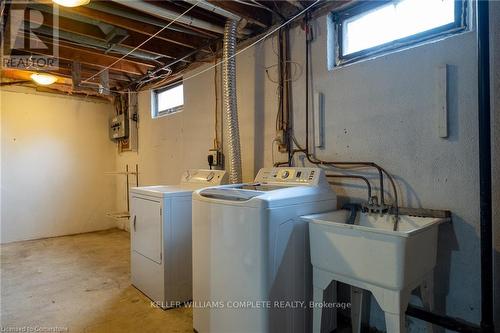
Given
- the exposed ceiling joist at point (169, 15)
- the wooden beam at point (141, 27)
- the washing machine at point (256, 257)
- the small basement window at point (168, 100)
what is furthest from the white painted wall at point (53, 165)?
the washing machine at point (256, 257)

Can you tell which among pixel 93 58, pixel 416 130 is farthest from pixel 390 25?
pixel 93 58

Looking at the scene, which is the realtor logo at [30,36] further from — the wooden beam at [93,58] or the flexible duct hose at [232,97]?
the flexible duct hose at [232,97]

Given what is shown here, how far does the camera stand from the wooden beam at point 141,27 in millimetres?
2297

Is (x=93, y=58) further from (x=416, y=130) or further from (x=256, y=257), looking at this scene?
(x=416, y=130)

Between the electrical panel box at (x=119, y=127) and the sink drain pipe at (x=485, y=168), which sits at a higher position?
the electrical panel box at (x=119, y=127)

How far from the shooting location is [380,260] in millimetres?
1265

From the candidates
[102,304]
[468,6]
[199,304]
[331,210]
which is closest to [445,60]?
[468,6]

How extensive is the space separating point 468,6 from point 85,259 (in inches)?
156

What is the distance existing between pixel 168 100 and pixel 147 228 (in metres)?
1.96

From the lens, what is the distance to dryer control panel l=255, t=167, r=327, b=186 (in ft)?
6.00

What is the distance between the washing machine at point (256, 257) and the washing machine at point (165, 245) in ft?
1.84

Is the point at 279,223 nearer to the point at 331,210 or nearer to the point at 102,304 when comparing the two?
the point at 331,210

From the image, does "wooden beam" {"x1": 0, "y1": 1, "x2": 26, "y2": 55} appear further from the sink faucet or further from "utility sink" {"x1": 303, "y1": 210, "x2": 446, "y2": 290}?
the sink faucet

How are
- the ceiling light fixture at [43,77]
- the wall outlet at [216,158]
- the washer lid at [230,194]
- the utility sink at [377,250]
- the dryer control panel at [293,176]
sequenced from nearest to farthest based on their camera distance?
the utility sink at [377,250], the washer lid at [230,194], the dryer control panel at [293,176], the wall outlet at [216,158], the ceiling light fixture at [43,77]
